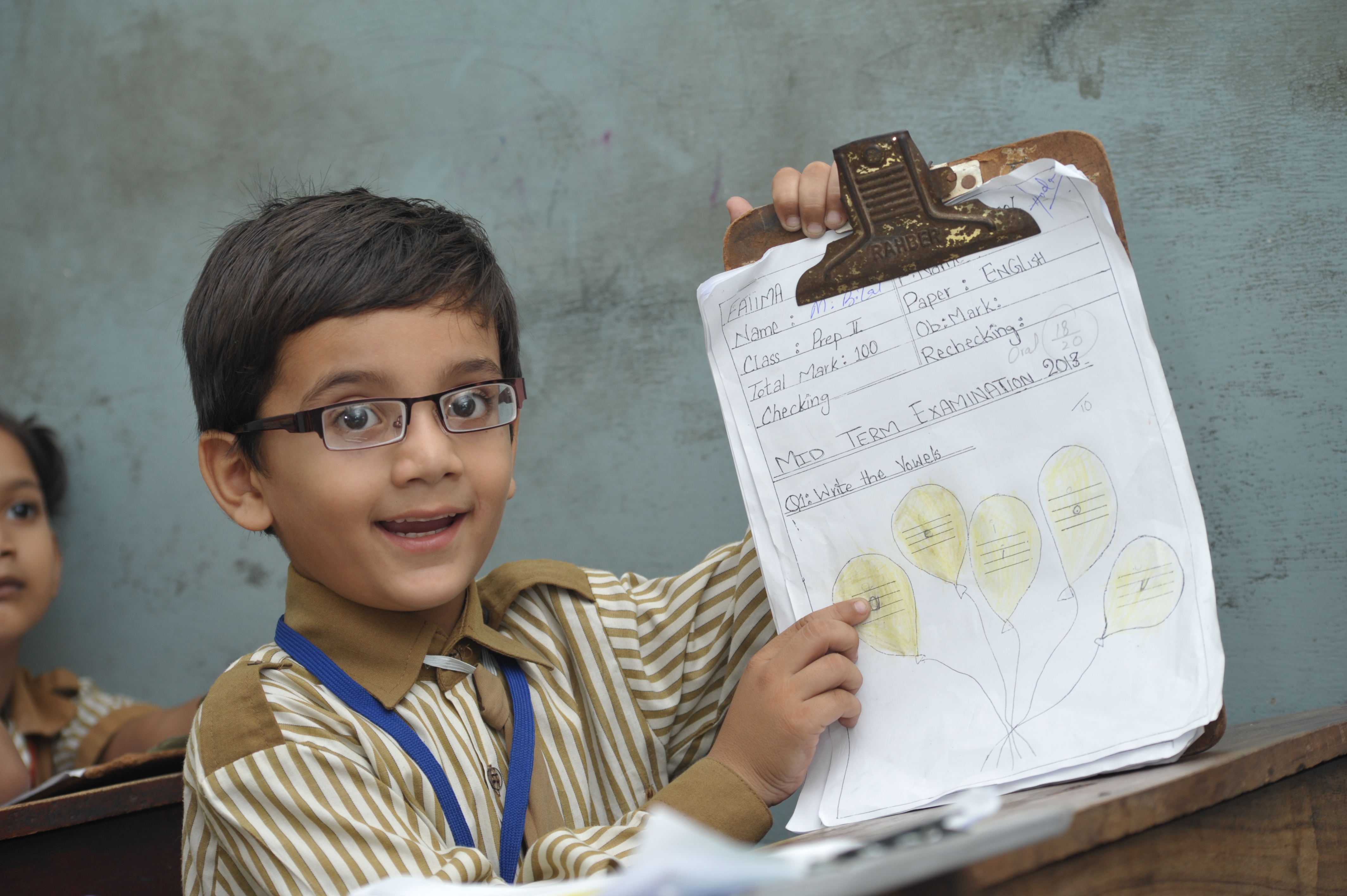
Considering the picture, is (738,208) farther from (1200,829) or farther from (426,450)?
(1200,829)

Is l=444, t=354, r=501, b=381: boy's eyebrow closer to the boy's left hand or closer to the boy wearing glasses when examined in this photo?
the boy wearing glasses

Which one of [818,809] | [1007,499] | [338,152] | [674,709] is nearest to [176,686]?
[338,152]

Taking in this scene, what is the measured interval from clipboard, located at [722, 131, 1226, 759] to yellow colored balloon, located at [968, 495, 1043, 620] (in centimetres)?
21

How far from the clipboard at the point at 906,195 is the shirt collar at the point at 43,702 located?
1358 millimetres

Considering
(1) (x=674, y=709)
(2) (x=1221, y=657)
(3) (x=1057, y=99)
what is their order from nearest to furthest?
(2) (x=1221, y=657) → (1) (x=674, y=709) → (3) (x=1057, y=99)

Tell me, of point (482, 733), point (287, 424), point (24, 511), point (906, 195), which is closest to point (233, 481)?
point (287, 424)

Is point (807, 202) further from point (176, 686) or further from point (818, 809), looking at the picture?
point (176, 686)

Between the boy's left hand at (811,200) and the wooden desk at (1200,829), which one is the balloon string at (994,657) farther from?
the boy's left hand at (811,200)

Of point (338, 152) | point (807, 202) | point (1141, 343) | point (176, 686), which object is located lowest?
point (176, 686)

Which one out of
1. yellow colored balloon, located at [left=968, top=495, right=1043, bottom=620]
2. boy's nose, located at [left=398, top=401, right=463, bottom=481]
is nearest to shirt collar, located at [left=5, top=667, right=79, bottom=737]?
boy's nose, located at [left=398, top=401, right=463, bottom=481]

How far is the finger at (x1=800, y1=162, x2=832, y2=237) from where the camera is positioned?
2.92ft

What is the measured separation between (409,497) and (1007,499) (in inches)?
19.9

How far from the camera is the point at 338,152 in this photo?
149 centimetres

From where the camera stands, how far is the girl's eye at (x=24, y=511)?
60.2 inches
